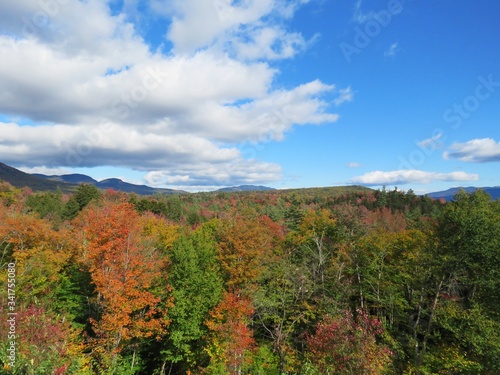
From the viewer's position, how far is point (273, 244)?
164 feet

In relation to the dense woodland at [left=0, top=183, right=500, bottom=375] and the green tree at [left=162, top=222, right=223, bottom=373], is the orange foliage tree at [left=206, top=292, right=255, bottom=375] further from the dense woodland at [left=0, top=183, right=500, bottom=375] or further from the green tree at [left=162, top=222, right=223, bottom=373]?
the green tree at [left=162, top=222, right=223, bottom=373]

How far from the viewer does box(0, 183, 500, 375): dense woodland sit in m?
20.1

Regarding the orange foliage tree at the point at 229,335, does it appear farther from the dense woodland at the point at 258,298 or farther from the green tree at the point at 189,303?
the green tree at the point at 189,303

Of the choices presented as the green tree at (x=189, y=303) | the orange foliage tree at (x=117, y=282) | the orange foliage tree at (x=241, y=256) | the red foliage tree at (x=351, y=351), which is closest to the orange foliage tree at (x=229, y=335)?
the green tree at (x=189, y=303)

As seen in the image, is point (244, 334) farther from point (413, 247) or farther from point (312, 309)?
point (413, 247)

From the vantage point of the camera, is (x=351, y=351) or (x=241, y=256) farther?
(x=241, y=256)

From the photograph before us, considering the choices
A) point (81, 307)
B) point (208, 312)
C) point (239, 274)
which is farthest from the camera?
point (239, 274)

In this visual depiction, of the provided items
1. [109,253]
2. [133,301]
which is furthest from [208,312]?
[109,253]

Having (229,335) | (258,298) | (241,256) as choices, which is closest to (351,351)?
(229,335)

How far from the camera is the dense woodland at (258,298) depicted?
791 inches

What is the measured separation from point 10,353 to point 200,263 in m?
19.0

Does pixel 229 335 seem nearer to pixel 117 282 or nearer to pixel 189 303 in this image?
pixel 189 303

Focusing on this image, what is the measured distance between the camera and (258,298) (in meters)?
29.4

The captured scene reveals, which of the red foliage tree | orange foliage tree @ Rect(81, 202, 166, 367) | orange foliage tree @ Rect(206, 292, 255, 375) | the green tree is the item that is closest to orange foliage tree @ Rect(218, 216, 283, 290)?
orange foliage tree @ Rect(206, 292, 255, 375)
